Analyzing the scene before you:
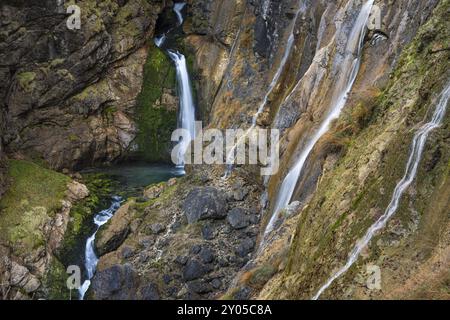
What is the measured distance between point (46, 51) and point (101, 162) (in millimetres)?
5983

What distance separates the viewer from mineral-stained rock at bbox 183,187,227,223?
18.4 meters

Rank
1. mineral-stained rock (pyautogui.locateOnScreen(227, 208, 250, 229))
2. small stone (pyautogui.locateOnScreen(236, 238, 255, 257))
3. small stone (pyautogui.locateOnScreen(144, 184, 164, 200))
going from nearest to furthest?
small stone (pyautogui.locateOnScreen(236, 238, 255, 257))
mineral-stained rock (pyautogui.locateOnScreen(227, 208, 250, 229))
small stone (pyautogui.locateOnScreen(144, 184, 164, 200))

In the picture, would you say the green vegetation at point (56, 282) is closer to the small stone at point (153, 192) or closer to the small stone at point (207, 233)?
the small stone at point (153, 192)

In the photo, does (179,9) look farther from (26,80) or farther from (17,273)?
(17,273)

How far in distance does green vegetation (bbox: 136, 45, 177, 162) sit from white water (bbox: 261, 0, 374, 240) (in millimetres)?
12615

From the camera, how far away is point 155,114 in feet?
91.2

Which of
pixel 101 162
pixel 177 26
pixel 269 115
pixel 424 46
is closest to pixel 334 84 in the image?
pixel 424 46

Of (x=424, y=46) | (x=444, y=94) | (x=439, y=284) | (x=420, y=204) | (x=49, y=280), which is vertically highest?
(x=424, y=46)

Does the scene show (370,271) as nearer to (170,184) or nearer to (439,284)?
(439,284)

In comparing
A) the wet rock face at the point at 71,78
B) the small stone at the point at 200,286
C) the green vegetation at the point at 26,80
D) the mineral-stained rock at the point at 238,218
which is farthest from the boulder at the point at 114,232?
the green vegetation at the point at 26,80

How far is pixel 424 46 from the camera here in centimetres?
1149

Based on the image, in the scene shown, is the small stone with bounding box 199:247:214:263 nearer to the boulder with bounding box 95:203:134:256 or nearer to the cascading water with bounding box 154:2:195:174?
the boulder with bounding box 95:203:134:256

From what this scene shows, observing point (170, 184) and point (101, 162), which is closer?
point (170, 184)

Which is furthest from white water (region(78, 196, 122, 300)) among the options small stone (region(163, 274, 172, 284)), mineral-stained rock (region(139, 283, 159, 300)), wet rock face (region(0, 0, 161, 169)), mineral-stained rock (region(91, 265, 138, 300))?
wet rock face (region(0, 0, 161, 169))
